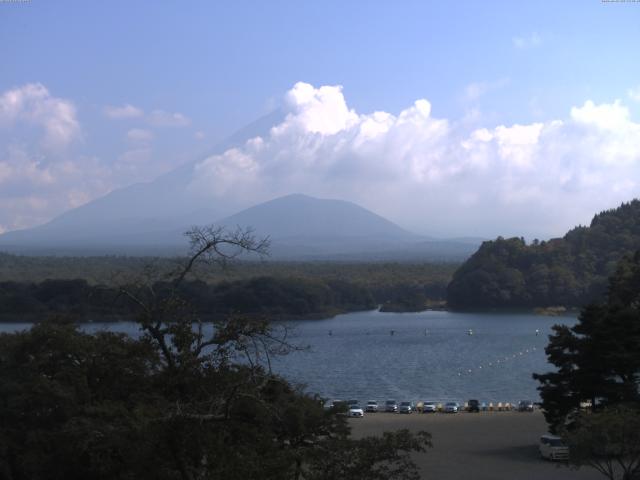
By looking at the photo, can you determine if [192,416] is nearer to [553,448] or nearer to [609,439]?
[609,439]

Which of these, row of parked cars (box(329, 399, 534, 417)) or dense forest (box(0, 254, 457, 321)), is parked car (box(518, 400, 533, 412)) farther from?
dense forest (box(0, 254, 457, 321))

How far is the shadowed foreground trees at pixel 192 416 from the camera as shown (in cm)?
427

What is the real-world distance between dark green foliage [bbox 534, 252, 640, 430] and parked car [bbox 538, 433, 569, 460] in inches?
8.4

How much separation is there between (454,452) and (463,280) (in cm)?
3740

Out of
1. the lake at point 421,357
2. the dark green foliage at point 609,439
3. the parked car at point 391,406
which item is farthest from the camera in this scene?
the lake at point 421,357

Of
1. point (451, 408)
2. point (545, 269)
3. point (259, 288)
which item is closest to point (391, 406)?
point (451, 408)

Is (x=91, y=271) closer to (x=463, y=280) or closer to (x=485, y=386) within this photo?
(x=463, y=280)

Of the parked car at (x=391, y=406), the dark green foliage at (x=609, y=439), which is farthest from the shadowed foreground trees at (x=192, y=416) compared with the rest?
the parked car at (x=391, y=406)

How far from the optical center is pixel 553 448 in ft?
37.8

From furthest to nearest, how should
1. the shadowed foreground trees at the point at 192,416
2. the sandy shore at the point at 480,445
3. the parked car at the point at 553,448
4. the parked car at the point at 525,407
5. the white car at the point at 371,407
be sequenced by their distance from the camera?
the white car at the point at 371,407 < the parked car at the point at 525,407 < the parked car at the point at 553,448 < the sandy shore at the point at 480,445 < the shadowed foreground trees at the point at 192,416

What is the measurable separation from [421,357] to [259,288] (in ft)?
47.8

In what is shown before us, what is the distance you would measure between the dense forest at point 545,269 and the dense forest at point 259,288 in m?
4.15

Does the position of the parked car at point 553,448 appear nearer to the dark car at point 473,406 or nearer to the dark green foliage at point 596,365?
the dark green foliage at point 596,365

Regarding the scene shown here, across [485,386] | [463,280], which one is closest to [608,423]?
[485,386]
